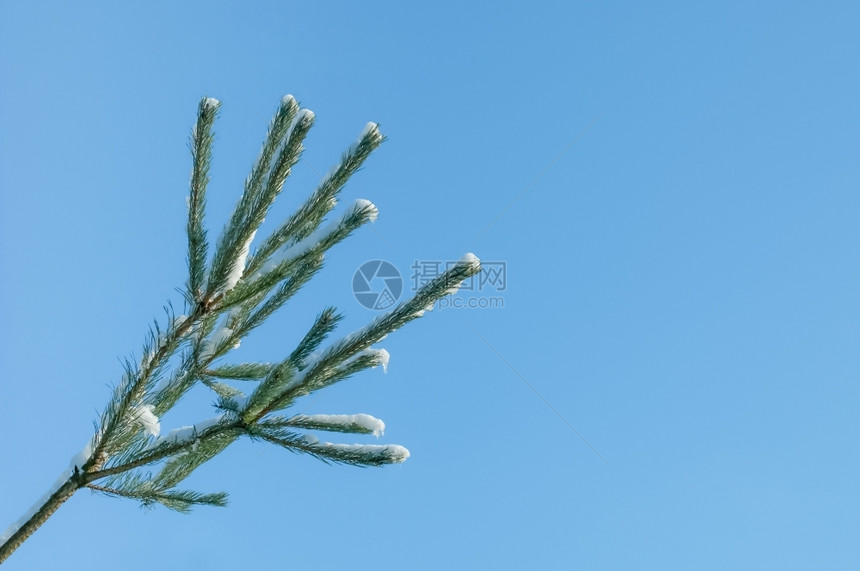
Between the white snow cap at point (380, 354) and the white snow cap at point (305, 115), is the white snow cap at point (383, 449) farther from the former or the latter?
the white snow cap at point (305, 115)

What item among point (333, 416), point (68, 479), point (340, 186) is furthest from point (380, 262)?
point (68, 479)

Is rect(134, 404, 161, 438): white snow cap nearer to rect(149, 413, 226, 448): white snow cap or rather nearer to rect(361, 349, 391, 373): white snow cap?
rect(149, 413, 226, 448): white snow cap

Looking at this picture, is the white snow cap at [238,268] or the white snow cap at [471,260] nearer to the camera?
the white snow cap at [471,260]

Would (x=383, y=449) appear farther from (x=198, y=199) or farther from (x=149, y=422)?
(x=198, y=199)

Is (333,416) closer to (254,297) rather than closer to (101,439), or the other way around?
(254,297)

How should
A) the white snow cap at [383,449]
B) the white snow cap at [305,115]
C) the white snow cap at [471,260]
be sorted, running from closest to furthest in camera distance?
1. the white snow cap at [471,260]
2. the white snow cap at [383,449]
3. the white snow cap at [305,115]

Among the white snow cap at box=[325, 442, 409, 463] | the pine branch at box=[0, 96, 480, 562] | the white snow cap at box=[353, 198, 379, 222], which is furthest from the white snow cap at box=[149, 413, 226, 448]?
the white snow cap at box=[353, 198, 379, 222]

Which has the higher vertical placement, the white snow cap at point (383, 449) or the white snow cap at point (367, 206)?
the white snow cap at point (367, 206)

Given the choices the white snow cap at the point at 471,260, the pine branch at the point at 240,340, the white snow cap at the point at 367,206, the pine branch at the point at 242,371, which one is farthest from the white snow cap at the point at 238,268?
the white snow cap at the point at 471,260
